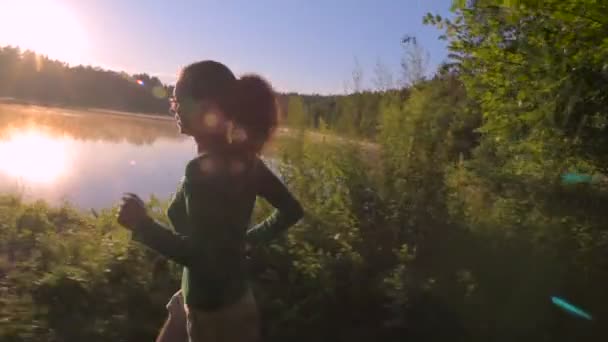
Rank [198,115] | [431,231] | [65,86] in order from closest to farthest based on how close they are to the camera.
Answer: [198,115], [431,231], [65,86]

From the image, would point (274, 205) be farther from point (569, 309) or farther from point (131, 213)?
point (569, 309)

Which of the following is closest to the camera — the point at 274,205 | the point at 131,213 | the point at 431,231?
the point at 131,213

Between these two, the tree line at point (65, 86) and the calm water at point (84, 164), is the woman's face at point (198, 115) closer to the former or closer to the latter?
the calm water at point (84, 164)

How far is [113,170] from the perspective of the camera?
15.3 m

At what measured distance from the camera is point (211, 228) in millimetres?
1735

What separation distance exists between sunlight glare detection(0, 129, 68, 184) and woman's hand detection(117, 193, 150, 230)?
12.7 meters

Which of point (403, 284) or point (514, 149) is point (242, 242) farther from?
point (514, 149)

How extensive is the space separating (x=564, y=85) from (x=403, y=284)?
7.64ft

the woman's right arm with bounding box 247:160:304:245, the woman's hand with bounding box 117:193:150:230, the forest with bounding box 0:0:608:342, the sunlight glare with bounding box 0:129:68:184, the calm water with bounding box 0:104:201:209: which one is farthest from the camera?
the sunlight glare with bounding box 0:129:68:184

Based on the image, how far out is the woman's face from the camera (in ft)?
5.83

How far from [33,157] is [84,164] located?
156 centimetres

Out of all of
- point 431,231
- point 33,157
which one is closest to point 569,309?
point 431,231

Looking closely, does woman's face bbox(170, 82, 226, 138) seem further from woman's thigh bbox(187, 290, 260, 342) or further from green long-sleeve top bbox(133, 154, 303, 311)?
woman's thigh bbox(187, 290, 260, 342)

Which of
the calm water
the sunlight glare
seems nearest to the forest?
the calm water
